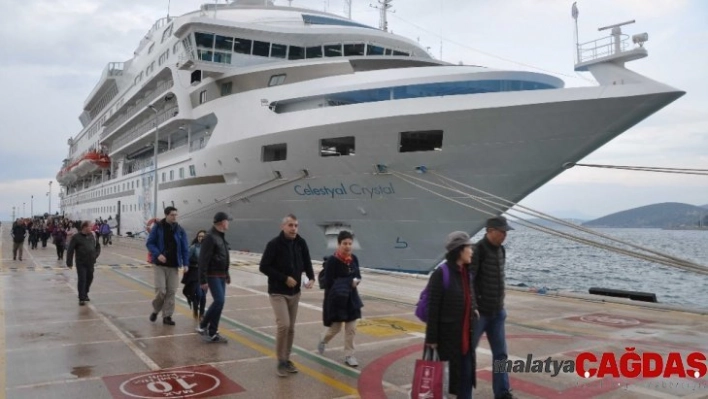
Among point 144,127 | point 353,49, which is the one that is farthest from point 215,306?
point 144,127

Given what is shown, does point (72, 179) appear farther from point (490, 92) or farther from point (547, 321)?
point (547, 321)

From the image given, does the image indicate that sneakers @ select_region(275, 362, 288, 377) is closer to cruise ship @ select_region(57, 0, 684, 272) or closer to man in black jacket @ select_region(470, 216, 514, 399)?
man in black jacket @ select_region(470, 216, 514, 399)

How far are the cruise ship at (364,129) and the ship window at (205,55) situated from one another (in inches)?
3.2

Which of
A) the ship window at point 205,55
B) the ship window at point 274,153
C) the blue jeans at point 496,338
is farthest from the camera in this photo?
the ship window at point 205,55

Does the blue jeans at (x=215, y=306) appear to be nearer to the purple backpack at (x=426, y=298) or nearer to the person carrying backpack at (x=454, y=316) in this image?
the purple backpack at (x=426, y=298)

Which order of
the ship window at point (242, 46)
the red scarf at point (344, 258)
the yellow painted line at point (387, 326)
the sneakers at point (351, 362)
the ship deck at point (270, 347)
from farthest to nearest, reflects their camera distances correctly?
the ship window at point (242, 46) < the yellow painted line at point (387, 326) < the red scarf at point (344, 258) < the sneakers at point (351, 362) < the ship deck at point (270, 347)

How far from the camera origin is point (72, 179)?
63.1 metres

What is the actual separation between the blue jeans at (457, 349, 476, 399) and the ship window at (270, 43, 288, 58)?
1997 cm

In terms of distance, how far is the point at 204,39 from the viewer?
21328 mm

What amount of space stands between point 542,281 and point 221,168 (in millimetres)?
18162

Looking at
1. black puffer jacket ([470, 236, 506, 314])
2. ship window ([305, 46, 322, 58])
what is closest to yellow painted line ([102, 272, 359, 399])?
black puffer jacket ([470, 236, 506, 314])

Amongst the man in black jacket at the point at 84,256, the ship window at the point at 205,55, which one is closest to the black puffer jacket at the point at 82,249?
the man in black jacket at the point at 84,256

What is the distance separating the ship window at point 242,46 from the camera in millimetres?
21828

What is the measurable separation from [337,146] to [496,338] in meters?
12.0
